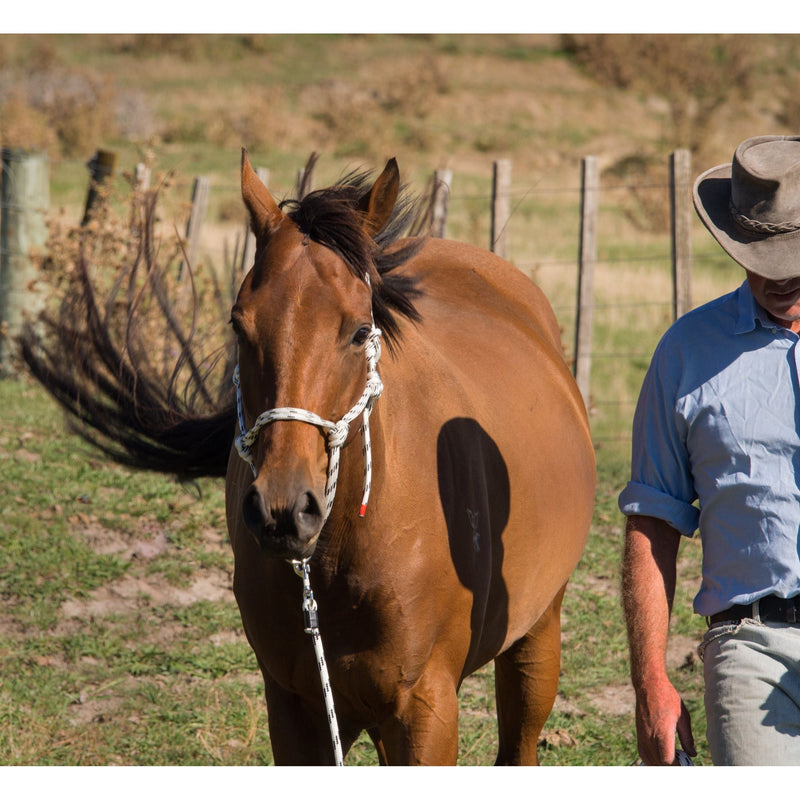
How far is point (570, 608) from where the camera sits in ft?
18.2

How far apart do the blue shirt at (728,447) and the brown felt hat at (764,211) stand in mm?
157

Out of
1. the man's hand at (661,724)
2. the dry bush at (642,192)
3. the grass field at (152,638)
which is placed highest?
the dry bush at (642,192)

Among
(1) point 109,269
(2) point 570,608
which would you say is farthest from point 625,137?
(2) point 570,608

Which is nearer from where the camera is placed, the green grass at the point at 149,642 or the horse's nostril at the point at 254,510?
the horse's nostril at the point at 254,510

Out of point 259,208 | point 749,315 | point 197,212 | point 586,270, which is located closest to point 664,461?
point 749,315

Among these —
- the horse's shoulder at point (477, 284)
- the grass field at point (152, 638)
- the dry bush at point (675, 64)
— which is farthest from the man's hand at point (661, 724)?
the dry bush at point (675, 64)

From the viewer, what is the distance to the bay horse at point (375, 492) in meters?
2.24

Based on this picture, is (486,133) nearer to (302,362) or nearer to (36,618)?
(36,618)

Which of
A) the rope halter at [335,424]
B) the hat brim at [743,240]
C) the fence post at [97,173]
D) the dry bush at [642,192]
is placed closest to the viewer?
the rope halter at [335,424]

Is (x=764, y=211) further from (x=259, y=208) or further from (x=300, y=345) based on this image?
(x=259, y=208)

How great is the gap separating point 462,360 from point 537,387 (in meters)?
0.52

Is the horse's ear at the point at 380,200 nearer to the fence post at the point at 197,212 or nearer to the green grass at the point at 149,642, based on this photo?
the green grass at the point at 149,642

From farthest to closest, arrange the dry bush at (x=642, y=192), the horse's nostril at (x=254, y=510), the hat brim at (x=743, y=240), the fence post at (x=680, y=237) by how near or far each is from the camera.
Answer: the dry bush at (x=642, y=192) → the fence post at (x=680, y=237) → the hat brim at (x=743, y=240) → the horse's nostril at (x=254, y=510)

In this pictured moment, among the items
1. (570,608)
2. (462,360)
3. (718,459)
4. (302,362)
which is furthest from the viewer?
(570,608)
